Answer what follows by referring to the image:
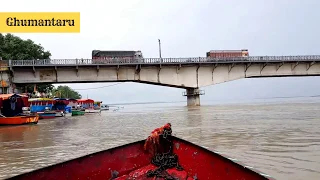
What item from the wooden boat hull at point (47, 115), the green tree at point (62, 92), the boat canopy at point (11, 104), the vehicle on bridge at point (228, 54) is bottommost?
the wooden boat hull at point (47, 115)

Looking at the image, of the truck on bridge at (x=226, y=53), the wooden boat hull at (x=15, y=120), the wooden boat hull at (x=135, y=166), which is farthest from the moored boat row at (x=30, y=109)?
the truck on bridge at (x=226, y=53)

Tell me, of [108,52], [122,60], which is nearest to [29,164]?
[122,60]

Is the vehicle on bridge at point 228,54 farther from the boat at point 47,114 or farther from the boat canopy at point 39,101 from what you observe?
the boat at point 47,114

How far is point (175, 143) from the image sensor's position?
16.8 ft

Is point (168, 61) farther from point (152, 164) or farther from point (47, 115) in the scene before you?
point (152, 164)

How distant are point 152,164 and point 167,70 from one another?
35988 mm

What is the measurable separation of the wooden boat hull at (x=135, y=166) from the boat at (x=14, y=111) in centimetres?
1862

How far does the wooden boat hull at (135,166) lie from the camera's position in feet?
12.1

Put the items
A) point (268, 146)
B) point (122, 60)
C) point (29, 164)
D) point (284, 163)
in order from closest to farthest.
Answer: point (284, 163)
point (29, 164)
point (268, 146)
point (122, 60)

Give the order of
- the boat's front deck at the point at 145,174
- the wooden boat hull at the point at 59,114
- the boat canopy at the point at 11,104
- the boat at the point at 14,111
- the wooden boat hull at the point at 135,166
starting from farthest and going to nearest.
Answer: the wooden boat hull at the point at 59,114, the boat canopy at the point at 11,104, the boat at the point at 14,111, the boat's front deck at the point at 145,174, the wooden boat hull at the point at 135,166

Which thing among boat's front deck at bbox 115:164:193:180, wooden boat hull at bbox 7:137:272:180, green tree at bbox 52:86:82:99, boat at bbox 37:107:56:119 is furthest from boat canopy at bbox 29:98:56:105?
green tree at bbox 52:86:82:99

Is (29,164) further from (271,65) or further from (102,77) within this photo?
(271,65)

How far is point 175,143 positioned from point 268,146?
4509 mm

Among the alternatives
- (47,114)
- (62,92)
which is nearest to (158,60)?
(47,114)
